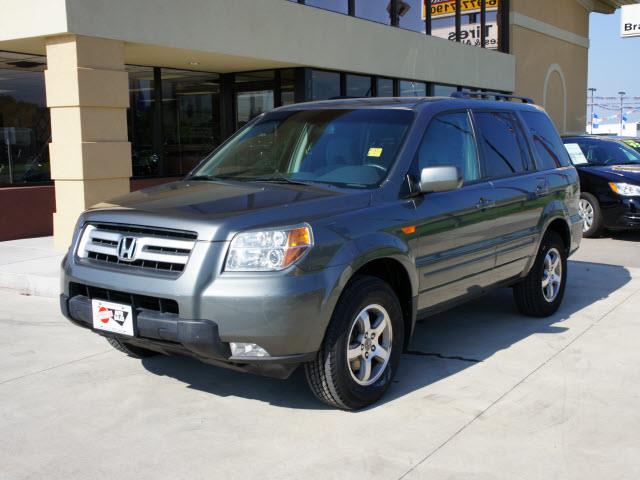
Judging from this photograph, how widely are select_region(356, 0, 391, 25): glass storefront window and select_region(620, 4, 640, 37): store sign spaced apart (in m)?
15.9

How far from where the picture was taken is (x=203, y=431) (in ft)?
13.4

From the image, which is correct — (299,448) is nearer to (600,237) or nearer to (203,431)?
(203,431)

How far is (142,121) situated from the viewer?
1260 cm

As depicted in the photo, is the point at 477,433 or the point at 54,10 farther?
the point at 54,10

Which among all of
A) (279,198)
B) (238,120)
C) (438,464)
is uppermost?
(238,120)

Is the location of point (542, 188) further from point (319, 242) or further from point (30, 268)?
point (30, 268)

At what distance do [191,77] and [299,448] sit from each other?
10.8m

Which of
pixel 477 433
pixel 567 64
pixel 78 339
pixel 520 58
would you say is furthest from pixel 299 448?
pixel 567 64

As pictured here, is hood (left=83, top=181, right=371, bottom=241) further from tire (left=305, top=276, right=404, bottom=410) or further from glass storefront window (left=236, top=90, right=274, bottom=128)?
glass storefront window (left=236, top=90, right=274, bottom=128)

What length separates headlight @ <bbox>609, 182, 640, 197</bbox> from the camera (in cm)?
1138

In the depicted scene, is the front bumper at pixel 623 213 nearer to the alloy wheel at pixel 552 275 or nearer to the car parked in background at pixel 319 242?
the alloy wheel at pixel 552 275

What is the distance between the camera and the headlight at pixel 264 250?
12.7 ft

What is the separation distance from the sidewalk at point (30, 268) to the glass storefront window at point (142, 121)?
2.88m

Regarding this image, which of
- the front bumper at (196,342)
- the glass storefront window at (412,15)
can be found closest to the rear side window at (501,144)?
the front bumper at (196,342)
